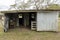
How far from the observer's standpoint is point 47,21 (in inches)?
621

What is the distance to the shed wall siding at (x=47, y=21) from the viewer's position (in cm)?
1559

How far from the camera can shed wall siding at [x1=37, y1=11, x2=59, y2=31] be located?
1559 centimetres

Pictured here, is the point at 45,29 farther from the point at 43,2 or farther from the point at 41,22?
the point at 43,2

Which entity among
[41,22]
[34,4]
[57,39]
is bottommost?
[57,39]

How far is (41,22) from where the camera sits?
15.7 meters

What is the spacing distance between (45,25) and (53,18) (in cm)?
107

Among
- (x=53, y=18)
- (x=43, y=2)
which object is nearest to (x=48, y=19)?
(x=53, y=18)

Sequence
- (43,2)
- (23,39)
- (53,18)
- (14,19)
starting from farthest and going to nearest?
(43,2) → (14,19) → (53,18) → (23,39)

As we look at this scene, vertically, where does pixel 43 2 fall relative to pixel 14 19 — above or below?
above

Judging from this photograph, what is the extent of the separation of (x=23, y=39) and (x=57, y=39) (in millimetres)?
2696

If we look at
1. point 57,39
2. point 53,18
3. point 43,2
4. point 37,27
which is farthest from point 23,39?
point 43,2

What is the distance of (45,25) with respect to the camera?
1570 centimetres

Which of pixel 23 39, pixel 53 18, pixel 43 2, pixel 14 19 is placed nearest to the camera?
pixel 23 39

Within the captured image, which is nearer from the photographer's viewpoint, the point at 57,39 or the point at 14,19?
the point at 57,39
